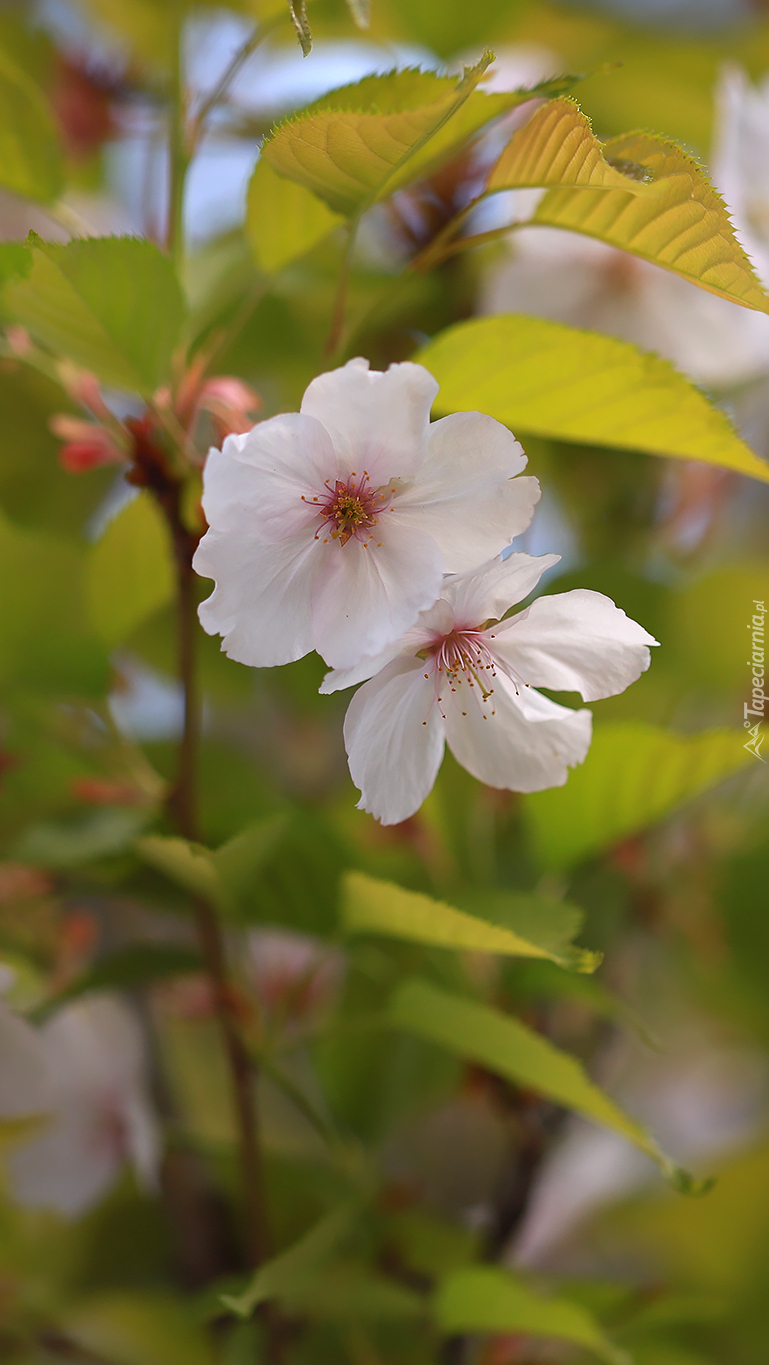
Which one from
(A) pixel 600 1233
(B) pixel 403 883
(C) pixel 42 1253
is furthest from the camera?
(A) pixel 600 1233

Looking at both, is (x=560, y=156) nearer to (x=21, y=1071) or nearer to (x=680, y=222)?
(x=680, y=222)

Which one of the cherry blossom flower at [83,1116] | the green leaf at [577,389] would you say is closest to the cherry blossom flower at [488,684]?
the green leaf at [577,389]

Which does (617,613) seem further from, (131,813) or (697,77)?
(697,77)

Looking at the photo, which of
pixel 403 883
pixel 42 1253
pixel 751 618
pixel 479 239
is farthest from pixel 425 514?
pixel 42 1253

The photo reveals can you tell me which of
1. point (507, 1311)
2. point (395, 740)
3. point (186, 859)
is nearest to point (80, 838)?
point (186, 859)

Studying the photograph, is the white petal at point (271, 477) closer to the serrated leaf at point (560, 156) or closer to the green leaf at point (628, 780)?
the serrated leaf at point (560, 156)

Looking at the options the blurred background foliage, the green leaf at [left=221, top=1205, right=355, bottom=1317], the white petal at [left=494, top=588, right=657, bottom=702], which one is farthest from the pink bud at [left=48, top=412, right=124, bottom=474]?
the green leaf at [left=221, top=1205, right=355, bottom=1317]
